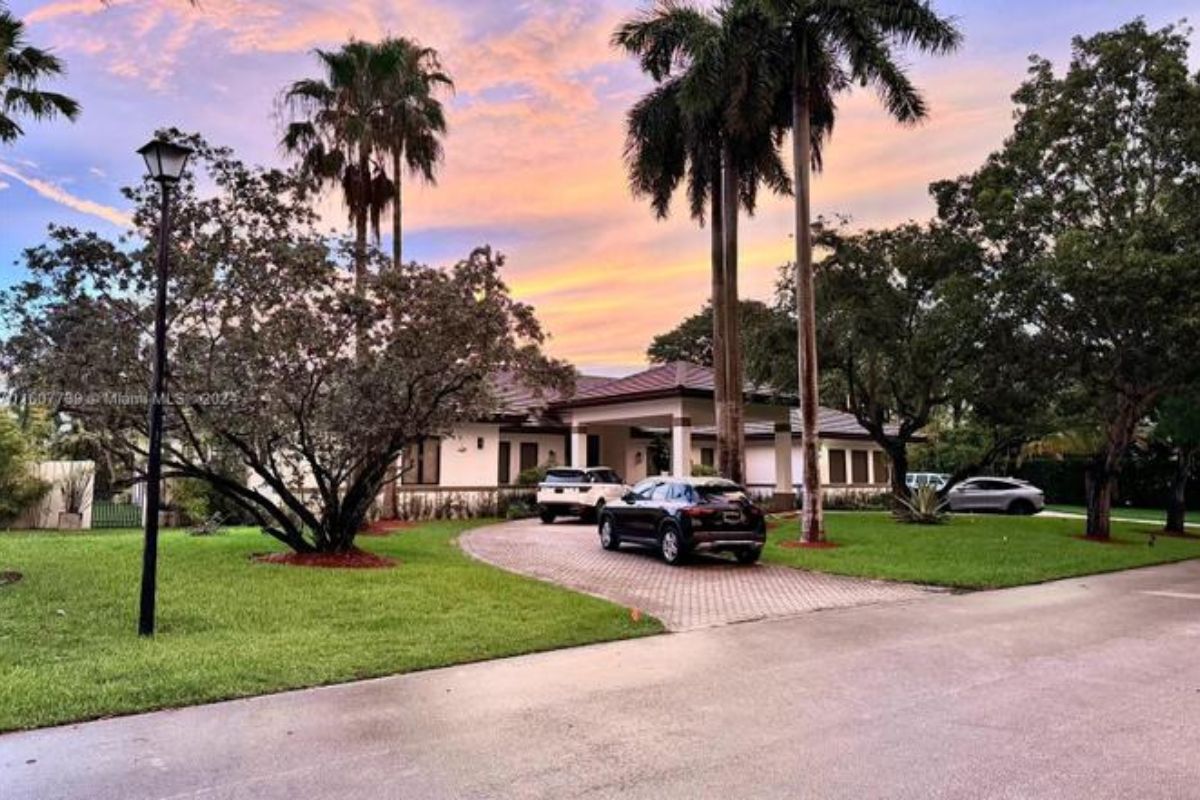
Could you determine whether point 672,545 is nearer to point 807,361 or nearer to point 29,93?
point 807,361

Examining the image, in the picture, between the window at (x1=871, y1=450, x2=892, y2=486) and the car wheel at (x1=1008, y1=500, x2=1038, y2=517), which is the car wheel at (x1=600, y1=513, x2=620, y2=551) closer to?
the car wheel at (x1=1008, y1=500, x2=1038, y2=517)

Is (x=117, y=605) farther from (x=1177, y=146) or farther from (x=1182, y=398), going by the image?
(x=1182, y=398)

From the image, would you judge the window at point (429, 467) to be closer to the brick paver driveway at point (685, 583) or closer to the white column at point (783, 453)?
the brick paver driveway at point (685, 583)

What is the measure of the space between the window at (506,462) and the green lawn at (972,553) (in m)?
10.6

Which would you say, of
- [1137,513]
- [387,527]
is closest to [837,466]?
[1137,513]

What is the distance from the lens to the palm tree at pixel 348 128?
20812 millimetres

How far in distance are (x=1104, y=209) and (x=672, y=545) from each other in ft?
45.2

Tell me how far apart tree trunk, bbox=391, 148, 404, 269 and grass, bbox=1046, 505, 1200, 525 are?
27.1 meters

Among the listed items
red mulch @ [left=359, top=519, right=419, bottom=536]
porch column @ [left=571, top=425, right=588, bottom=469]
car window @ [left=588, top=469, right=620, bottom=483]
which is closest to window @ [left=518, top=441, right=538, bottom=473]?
porch column @ [left=571, top=425, right=588, bottom=469]

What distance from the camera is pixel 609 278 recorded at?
23.3 metres

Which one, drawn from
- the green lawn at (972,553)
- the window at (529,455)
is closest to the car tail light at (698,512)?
the green lawn at (972,553)

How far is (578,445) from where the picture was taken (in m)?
29.8

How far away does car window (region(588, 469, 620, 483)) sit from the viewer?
24578 mm

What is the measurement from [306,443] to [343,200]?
33.1 feet
